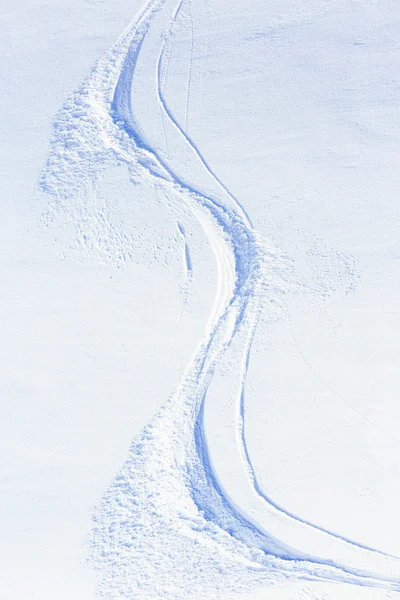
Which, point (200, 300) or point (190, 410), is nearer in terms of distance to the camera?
point (190, 410)

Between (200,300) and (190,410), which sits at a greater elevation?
(200,300)

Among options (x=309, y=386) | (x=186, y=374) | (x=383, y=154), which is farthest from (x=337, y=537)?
(x=383, y=154)

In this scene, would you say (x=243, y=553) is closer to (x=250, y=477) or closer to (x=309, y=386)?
(x=250, y=477)

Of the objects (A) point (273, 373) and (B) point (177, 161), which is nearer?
(A) point (273, 373)
